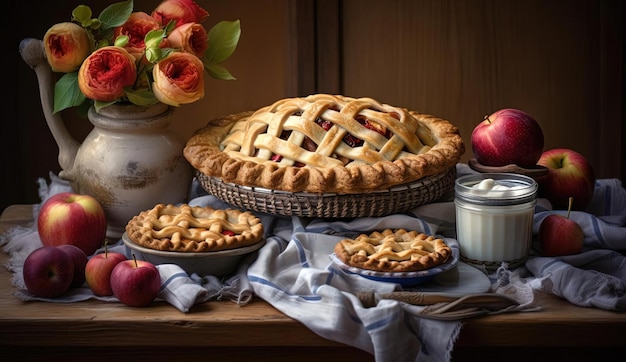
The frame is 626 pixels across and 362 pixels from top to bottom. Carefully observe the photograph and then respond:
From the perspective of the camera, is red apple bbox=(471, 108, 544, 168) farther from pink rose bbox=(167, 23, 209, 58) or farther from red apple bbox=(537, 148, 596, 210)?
pink rose bbox=(167, 23, 209, 58)

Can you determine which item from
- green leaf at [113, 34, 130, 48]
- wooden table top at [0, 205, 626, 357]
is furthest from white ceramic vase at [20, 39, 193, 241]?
wooden table top at [0, 205, 626, 357]

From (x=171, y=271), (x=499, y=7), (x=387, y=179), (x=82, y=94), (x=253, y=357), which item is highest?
(x=499, y=7)

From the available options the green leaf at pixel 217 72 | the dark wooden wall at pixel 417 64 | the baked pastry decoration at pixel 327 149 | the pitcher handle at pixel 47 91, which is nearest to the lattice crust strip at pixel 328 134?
the baked pastry decoration at pixel 327 149

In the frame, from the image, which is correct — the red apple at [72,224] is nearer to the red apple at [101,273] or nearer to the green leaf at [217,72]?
the red apple at [101,273]

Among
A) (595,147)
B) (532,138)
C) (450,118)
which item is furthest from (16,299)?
(595,147)

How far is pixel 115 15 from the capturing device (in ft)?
5.27

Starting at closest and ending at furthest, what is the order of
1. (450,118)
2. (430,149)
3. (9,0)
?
(430,149), (9,0), (450,118)

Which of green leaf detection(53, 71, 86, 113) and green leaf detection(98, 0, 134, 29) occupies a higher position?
green leaf detection(98, 0, 134, 29)

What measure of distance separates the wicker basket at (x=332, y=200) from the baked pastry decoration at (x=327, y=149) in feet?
0.06

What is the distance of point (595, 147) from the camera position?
8.16ft

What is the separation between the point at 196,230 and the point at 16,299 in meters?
0.29

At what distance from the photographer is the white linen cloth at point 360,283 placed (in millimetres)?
1232

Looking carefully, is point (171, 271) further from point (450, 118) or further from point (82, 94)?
point (450, 118)

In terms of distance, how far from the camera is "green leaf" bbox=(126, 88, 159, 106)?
154cm
